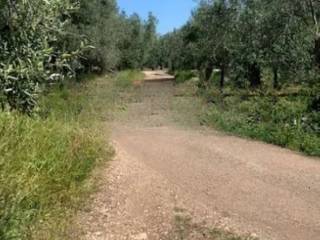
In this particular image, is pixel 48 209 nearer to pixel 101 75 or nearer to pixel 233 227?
pixel 233 227

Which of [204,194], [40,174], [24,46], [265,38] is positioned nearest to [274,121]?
[204,194]

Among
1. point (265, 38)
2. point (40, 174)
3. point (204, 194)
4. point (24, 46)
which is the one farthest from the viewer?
point (265, 38)

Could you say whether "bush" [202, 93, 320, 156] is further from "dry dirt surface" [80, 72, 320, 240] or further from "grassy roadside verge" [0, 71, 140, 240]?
"grassy roadside verge" [0, 71, 140, 240]

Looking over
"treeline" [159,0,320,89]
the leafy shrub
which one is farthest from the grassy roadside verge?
"treeline" [159,0,320,89]

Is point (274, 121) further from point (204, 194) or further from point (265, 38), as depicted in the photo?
point (265, 38)

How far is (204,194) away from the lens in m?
8.52

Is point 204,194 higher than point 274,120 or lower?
higher

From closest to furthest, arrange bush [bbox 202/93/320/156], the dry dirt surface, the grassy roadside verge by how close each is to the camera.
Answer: the grassy roadside verge < the dry dirt surface < bush [bbox 202/93/320/156]

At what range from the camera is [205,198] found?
830cm

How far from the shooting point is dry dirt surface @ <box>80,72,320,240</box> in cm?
696

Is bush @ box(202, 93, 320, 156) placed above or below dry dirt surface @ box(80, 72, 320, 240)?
below

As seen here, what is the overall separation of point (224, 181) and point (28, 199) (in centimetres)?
433

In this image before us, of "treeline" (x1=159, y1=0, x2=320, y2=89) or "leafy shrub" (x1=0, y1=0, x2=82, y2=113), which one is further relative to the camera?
"treeline" (x1=159, y1=0, x2=320, y2=89)

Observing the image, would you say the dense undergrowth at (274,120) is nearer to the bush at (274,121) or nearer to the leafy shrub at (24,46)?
the bush at (274,121)
